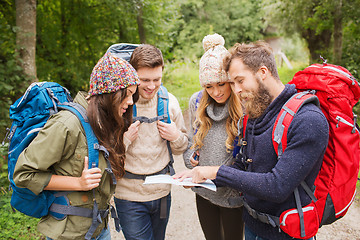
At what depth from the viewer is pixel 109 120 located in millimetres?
1785

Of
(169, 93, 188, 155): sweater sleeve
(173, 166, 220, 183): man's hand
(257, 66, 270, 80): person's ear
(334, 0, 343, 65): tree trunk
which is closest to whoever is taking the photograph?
(257, 66, 270, 80): person's ear

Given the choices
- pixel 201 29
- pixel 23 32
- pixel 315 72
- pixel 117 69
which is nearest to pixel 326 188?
pixel 315 72

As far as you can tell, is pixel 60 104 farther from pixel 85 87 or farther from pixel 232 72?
pixel 85 87

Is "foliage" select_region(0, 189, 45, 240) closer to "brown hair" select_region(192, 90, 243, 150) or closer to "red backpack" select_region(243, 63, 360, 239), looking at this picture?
"brown hair" select_region(192, 90, 243, 150)

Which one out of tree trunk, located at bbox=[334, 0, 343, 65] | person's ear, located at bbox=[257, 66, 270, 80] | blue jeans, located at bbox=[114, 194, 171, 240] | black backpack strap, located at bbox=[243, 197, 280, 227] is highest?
tree trunk, located at bbox=[334, 0, 343, 65]

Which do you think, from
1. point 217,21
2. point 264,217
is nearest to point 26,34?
point 264,217

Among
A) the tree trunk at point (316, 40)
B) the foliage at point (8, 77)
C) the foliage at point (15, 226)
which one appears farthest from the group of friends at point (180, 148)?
the tree trunk at point (316, 40)

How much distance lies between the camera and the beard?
1677 mm

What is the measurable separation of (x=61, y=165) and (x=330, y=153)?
1.57 meters

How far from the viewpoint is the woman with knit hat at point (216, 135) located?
2.23m

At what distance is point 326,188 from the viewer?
154 centimetres

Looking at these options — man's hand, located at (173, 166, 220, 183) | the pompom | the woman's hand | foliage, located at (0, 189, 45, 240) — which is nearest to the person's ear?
man's hand, located at (173, 166, 220, 183)

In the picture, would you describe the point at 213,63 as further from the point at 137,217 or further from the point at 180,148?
the point at 137,217

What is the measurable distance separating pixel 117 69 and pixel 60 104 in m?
0.42
